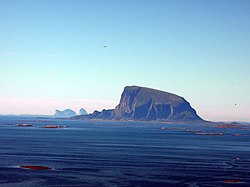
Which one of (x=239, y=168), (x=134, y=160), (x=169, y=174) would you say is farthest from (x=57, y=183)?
(x=239, y=168)

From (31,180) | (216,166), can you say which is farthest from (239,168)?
(31,180)

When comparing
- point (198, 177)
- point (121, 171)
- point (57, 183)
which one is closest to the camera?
point (57, 183)

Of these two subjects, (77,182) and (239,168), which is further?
(239,168)

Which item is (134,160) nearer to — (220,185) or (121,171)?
(121,171)

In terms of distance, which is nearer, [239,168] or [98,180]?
[98,180]

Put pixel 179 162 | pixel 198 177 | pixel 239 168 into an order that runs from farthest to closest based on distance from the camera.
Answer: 1. pixel 179 162
2. pixel 239 168
3. pixel 198 177

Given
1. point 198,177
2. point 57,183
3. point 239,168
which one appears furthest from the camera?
point 239,168

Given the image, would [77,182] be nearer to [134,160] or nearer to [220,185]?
[220,185]

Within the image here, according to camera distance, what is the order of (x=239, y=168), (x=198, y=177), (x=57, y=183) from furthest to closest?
(x=239, y=168) < (x=198, y=177) < (x=57, y=183)
